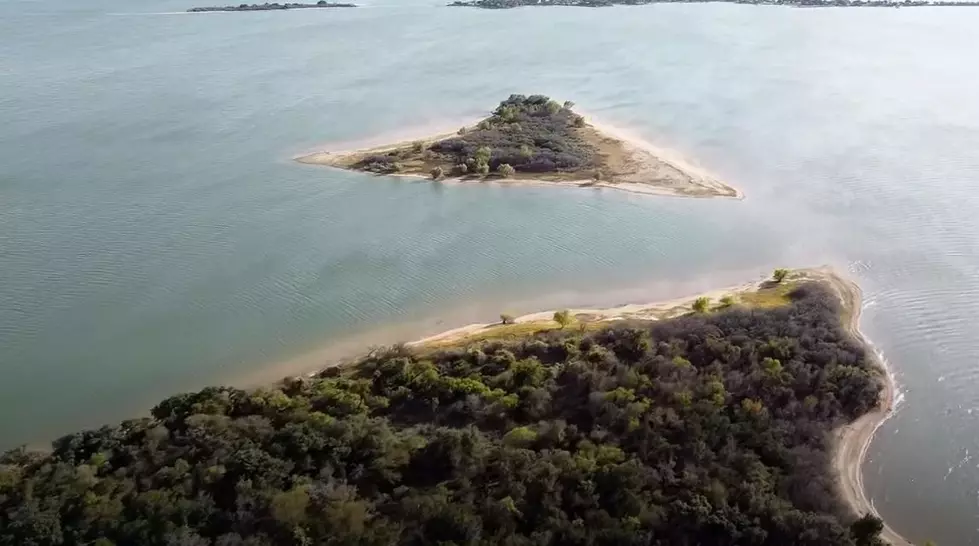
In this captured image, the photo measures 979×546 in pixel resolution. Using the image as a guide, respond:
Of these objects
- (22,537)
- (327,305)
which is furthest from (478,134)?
(22,537)

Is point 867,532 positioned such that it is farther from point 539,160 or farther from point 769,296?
point 539,160

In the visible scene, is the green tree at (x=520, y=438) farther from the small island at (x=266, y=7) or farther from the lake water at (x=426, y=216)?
the small island at (x=266, y=7)

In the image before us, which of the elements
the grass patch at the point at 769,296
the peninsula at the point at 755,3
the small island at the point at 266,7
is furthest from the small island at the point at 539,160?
the small island at the point at 266,7

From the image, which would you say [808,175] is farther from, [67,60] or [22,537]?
[67,60]

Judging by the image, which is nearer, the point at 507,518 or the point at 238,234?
the point at 507,518

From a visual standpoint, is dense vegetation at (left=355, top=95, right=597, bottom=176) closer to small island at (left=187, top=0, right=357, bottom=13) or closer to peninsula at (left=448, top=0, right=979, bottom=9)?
peninsula at (left=448, top=0, right=979, bottom=9)

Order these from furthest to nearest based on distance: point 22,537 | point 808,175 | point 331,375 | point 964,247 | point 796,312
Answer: point 808,175 < point 964,247 < point 796,312 < point 331,375 < point 22,537

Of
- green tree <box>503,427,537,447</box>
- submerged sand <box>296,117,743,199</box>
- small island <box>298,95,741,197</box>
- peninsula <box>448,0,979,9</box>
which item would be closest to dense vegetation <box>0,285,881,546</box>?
green tree <box>503,427,537,447</box>
